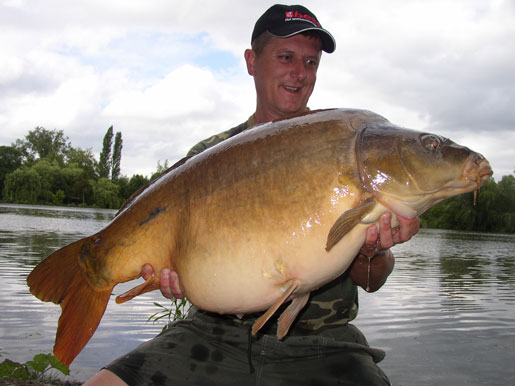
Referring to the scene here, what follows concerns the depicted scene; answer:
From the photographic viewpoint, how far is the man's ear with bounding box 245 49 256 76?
11.0 feet

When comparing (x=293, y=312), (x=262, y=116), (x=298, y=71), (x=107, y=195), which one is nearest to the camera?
(x=293, y=312)

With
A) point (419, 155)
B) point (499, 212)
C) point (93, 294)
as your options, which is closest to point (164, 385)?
point (93, 294)

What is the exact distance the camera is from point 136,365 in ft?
7.55

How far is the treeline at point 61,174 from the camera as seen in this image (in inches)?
2147

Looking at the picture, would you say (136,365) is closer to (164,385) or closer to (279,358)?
(164,385)

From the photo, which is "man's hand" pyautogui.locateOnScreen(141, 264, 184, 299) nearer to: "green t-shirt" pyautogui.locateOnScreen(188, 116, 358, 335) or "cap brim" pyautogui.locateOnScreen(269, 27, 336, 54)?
"green t-shirt" pyautogui.locateOnScreen(188, 116, 358, 335)

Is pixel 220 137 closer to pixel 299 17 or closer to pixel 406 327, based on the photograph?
pixel 299 17

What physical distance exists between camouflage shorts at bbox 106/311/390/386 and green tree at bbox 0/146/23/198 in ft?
244

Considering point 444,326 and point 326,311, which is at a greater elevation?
point 326,311

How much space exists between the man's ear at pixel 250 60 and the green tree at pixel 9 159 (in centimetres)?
7365

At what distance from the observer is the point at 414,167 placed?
1747mm

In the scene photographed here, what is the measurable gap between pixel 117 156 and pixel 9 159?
51.0 ft

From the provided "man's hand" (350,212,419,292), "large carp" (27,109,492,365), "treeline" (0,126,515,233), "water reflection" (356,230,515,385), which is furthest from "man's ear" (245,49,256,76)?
"treeline" (0,126,515,233)

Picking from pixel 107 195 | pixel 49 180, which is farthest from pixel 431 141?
pixel 49 180
